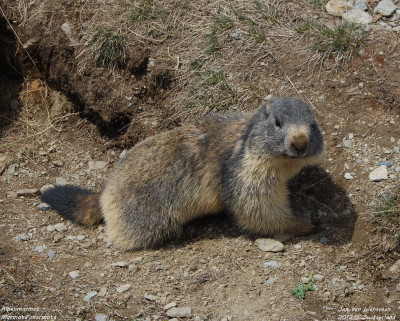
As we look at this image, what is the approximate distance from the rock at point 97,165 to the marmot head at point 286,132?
10.0 feet

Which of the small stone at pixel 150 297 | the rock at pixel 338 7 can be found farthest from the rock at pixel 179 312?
the rock at pixel 338 7

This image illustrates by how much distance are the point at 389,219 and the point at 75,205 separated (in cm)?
391

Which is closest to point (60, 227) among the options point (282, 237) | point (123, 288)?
point (123, 288)

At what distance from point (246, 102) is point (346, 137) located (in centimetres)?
150

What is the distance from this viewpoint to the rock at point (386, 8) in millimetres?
7473

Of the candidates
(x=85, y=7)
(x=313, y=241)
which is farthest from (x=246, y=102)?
(x=85, y=7)

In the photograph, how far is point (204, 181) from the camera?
6125mm

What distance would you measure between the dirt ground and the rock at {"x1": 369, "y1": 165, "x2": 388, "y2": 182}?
0.07m

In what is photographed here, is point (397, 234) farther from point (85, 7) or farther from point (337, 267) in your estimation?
point (85, 7)

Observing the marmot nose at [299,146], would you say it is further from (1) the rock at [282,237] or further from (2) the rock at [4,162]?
(2) the rock at [4,162]

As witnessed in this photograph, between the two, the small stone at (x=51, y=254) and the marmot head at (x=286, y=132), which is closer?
the marmot head at (x=286, y=132)

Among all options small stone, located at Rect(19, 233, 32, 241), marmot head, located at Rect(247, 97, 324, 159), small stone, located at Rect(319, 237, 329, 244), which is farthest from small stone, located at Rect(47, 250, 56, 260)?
small stone, located at Rect(319, 237, 329, 244)

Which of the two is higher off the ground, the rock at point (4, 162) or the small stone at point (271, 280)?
the small stone at point (271, 280)

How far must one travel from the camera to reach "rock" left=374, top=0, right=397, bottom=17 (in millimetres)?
7473
